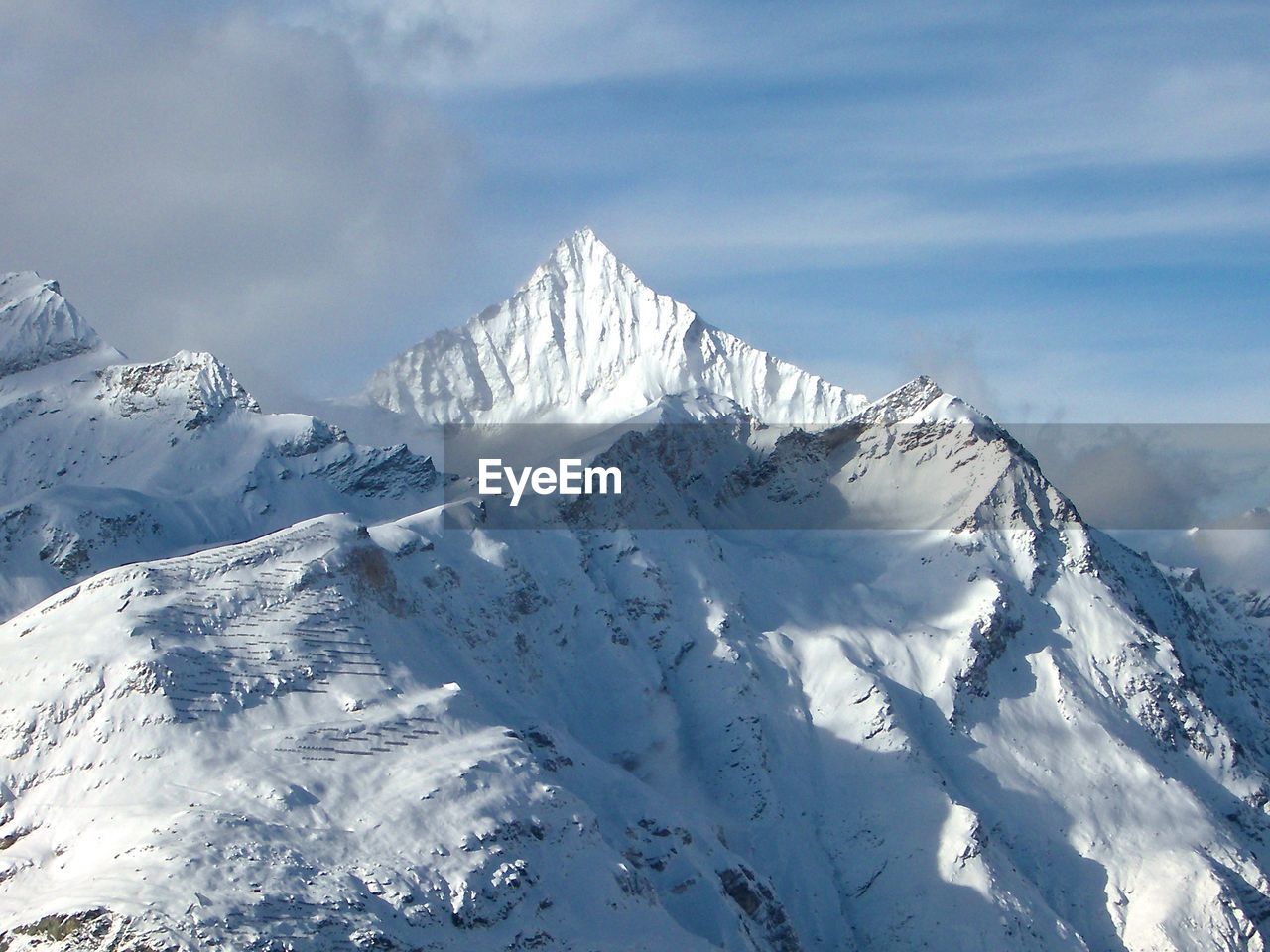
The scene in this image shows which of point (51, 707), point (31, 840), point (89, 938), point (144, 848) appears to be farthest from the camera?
point (51, 707)

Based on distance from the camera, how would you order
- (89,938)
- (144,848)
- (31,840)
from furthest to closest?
1. (31,840)
2. (144,848)
3. (89,938)

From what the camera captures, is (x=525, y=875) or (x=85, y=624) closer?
(x=525, y=875)

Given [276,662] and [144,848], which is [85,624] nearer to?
[276,662]

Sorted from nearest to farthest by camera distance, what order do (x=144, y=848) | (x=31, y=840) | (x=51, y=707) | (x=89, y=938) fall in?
1. (x=89, y=938)
2. (x=144, y=848)
3. (x=31, y=840)
4. (x=51, y=707)

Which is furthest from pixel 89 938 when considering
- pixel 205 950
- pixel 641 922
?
pixel 641 922

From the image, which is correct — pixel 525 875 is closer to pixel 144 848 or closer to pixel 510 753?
pixel 510 753

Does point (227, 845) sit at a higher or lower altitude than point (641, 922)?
higher

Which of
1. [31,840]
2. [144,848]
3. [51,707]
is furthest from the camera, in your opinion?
[51,707]

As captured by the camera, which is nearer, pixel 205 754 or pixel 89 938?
pixel 89 938

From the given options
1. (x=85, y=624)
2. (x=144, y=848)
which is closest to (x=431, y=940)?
(x=144, y=848)
